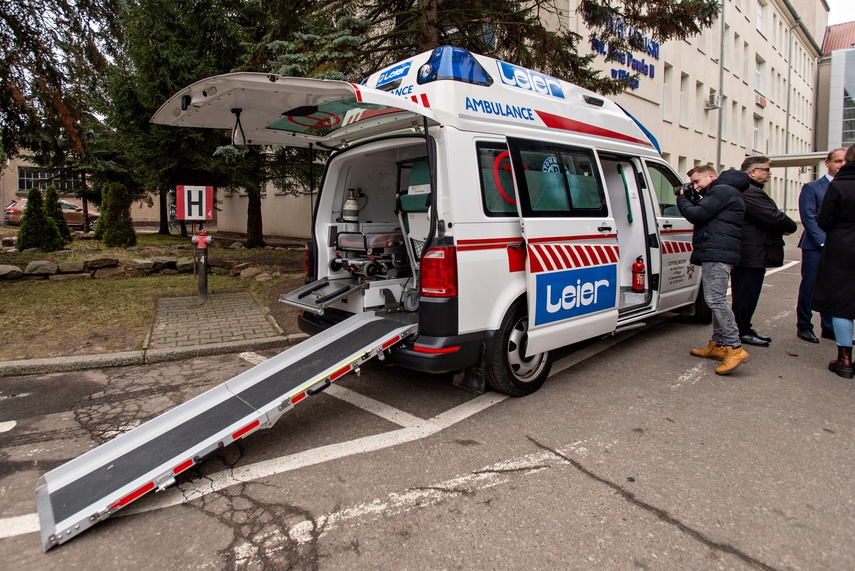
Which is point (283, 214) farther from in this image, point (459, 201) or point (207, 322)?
point (459, 201)

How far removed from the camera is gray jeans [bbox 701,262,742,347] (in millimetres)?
4691

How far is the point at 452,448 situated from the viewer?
128 inches

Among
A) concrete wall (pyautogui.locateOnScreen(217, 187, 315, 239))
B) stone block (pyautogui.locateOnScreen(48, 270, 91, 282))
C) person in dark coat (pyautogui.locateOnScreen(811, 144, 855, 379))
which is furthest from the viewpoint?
concrete wall (pyautogui.locateOnScreen(217, 187, 315, 239))

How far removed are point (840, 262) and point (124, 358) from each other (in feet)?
21.8

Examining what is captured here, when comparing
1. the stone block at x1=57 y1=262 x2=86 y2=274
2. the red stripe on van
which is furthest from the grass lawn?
the red stripe on van

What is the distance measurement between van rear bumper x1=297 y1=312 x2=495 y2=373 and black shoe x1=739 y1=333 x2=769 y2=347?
145 inches

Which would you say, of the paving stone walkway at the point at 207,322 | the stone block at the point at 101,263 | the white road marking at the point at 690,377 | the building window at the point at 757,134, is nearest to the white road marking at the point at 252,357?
the paving stone walkway at the point at 207,322

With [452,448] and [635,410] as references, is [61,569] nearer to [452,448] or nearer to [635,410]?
[452,448]

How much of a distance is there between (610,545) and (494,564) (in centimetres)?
54

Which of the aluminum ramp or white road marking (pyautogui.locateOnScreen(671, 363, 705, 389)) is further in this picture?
white road marking (pyautogui.locateOnScreen(671, 363, 705, 389))

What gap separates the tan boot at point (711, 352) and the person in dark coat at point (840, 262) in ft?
2.86

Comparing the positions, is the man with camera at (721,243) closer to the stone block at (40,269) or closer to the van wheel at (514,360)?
the van wheel at (514,360)

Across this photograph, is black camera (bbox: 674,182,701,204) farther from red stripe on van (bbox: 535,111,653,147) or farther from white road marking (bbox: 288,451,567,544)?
white road marking (bbox: 288,451,567,544)

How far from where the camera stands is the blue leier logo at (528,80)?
4.03m
